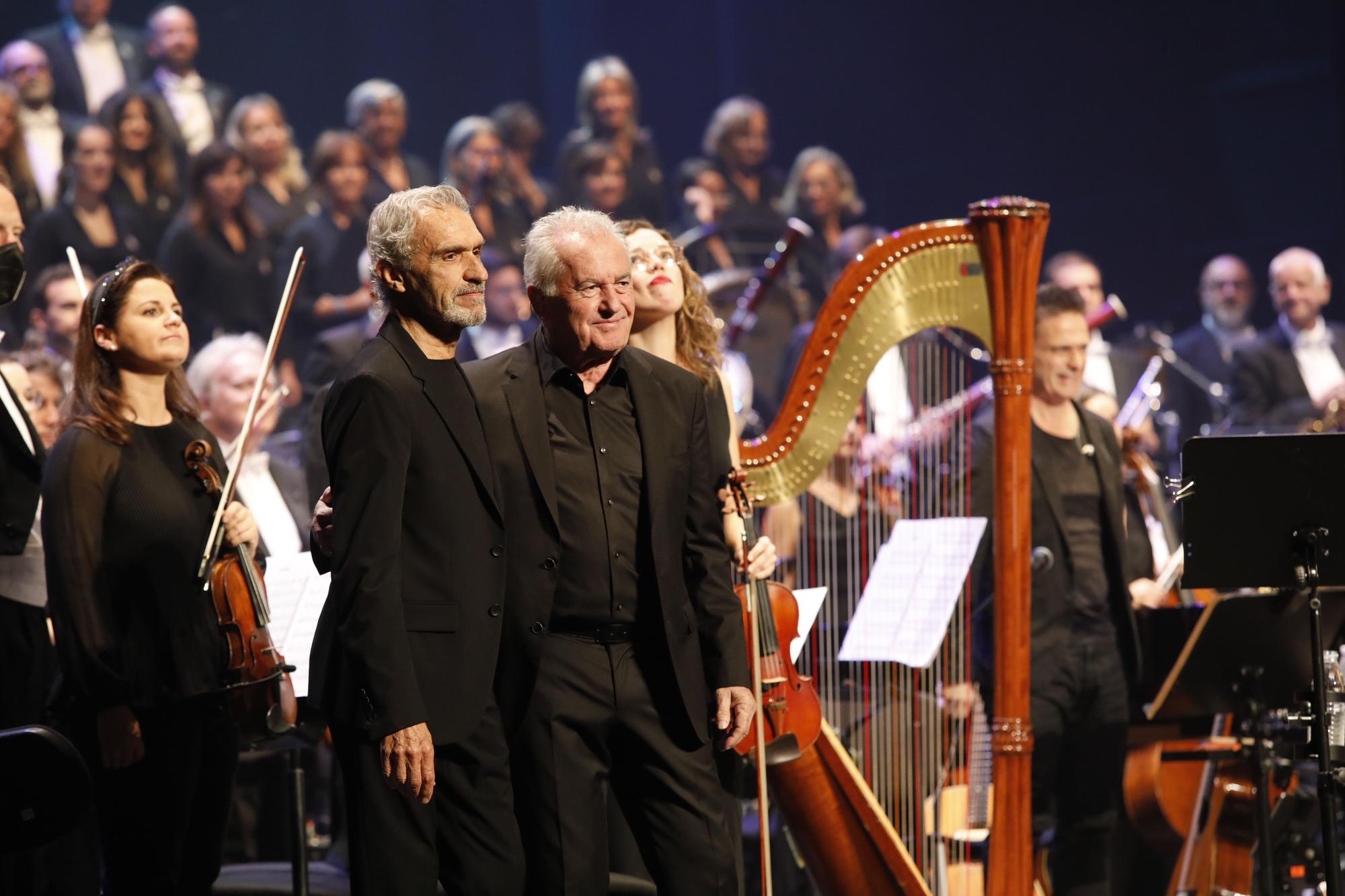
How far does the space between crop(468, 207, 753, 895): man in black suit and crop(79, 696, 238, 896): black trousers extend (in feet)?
3.04

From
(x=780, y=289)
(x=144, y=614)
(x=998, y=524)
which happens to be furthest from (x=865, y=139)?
A: (x=144, y=614)

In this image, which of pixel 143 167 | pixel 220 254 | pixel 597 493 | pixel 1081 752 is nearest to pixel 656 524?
pixel 597 493

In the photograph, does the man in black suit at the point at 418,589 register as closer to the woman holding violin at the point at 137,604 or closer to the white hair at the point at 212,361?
the woman holding violin at the point at 137,604

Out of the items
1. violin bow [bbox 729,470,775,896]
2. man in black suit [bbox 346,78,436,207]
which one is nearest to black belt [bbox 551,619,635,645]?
violin bow [bbox 729,470,775,896]

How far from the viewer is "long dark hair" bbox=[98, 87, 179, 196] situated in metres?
7.71

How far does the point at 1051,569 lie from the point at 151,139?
221 inches

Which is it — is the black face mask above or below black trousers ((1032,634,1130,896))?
above

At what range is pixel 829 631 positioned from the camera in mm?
4543

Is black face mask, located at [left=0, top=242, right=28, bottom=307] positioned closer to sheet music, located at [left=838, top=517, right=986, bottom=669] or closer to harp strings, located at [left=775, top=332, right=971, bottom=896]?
harp strings, located at [left=775, top=332, right=971, bottom=896]

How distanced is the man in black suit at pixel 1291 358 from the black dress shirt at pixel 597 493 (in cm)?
675

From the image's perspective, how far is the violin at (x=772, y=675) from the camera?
3.07 meters

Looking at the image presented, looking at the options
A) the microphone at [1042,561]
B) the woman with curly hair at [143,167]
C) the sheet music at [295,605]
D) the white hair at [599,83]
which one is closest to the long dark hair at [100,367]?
the sheet music at [295,605]

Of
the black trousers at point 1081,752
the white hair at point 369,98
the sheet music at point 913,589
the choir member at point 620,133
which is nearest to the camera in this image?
the sheet music at point 913,589

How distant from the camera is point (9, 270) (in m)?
3.28
